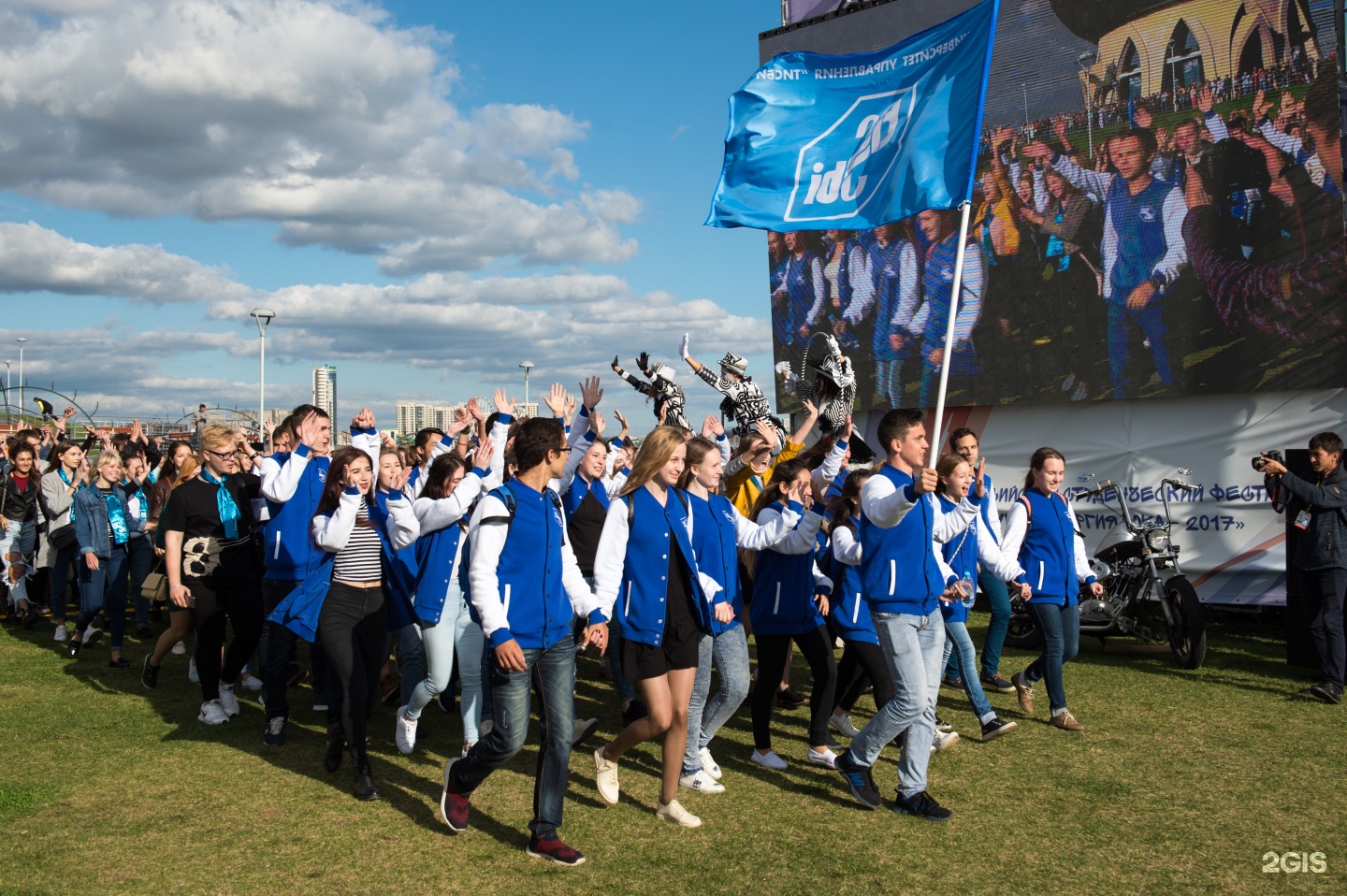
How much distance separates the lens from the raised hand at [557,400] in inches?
241

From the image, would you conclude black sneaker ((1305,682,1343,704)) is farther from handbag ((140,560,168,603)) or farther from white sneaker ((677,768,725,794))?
handbag ((140,560,168,603))

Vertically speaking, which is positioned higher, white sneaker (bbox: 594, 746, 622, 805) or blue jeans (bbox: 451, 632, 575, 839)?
blue jeans (bbox: 451, 632, 575, 839)

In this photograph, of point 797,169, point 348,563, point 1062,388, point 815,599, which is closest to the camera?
point 348,563

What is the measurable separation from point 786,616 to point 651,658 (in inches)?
51.1

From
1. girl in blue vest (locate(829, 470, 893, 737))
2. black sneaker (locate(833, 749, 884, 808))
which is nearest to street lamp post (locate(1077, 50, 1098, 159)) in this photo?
girl in blue vest (locate(829, 470, 893, 737))

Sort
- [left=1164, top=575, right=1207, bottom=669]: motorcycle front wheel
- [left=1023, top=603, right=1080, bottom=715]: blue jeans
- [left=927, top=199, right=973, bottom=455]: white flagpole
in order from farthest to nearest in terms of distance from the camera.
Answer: [left=1164, top=575, right=1207, bottom=669]: motorcycle front wheel, [left=927, top=199, right=973, bottom=455]: white flagpole, [left=1023, top=603, right=1080, bottom=715]: blue jeans

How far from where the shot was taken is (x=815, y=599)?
19.5ft

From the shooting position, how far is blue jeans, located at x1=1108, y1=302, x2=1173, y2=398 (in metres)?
10.5

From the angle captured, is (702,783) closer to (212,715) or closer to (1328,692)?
(212,715)

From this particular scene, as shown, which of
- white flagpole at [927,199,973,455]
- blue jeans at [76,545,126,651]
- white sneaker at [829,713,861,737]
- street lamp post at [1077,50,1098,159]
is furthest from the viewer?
street lamp post at [1077,50,1098,159]

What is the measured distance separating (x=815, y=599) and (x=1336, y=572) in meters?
4.05

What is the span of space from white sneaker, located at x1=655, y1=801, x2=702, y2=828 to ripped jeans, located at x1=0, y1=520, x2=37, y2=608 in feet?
28.7

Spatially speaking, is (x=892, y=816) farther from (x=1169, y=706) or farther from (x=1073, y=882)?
(x=1169, y=706)

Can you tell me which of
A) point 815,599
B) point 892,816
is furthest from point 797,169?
point 892,816
